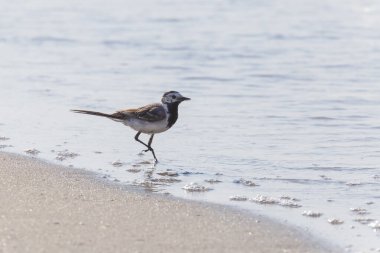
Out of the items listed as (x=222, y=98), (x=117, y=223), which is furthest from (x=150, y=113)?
(x=117, y=223)

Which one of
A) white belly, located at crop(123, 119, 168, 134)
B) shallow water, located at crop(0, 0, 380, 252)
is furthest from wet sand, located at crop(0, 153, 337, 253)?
white belly, located at crop(123, 119, 168, 134)

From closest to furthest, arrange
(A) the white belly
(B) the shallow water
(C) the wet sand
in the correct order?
(C) the wet sand < (B) the shallow water < (A) the white belly

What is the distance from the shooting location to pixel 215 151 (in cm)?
1059

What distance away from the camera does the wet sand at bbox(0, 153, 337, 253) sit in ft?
21.7

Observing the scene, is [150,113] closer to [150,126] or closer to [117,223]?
[150,126]

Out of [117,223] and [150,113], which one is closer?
[117,223]

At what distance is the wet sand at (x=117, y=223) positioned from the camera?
6.61 meters

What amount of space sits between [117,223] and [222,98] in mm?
6859

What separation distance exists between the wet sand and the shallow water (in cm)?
42

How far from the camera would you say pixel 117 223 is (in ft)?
23.5

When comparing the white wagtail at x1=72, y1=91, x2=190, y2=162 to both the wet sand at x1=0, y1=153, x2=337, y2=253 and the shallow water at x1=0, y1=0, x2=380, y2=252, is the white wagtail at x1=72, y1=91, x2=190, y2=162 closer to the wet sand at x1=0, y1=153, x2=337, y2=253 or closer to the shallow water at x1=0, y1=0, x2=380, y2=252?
the shallow water at x1=0, y1=0, x2=380, y2=252

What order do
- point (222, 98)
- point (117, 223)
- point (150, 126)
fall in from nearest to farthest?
point (117, 223)
point (150, 126)
point (222, 98)

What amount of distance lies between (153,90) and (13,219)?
25.3ft

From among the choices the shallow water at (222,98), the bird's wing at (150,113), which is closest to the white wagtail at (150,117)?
the bird's wing at (150,113)
